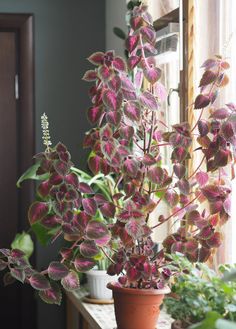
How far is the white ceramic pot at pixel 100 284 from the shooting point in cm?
282

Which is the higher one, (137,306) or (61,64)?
(61,64)

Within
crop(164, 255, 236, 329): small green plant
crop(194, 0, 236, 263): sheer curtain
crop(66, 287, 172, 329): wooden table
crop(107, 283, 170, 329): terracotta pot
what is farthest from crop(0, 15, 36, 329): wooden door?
crop(164, 255, 236, 329): small green plant

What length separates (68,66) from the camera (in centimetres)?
374

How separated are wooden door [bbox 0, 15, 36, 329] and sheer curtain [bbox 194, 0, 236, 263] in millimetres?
1436

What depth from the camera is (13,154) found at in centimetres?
385

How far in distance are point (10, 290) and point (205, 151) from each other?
2.16m

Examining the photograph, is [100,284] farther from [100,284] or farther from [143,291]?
[143,291]

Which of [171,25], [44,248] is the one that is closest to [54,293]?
[171,25]

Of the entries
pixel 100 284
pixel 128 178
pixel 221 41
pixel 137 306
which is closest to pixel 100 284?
pixel 100 284

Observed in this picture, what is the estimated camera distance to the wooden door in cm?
376

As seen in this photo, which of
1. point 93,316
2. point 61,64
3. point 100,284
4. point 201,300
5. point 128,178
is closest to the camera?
point 201,300

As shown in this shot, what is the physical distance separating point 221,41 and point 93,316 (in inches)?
41.3

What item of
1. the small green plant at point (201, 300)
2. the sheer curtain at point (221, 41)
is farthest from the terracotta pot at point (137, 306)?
the sheer curtain at point (221, 41)

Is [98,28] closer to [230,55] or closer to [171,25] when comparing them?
[171,25]
